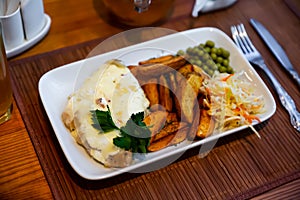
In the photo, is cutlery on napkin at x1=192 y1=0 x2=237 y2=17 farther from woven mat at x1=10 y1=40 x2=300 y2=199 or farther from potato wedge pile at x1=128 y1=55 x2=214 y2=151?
woven mat at x1=10 y1=40 x2=300 y2=199

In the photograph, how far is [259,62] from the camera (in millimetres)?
1408

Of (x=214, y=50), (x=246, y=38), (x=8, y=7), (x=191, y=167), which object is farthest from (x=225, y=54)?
(x=8, y=7)

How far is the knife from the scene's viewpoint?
1405mm

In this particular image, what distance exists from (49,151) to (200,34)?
0.62 m

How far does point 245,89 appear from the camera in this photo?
1.27m

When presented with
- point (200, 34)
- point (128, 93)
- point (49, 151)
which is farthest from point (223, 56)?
point (49, 151)

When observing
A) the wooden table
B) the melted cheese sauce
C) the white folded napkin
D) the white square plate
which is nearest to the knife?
the wooden table

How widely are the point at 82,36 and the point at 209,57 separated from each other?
42 centimetres

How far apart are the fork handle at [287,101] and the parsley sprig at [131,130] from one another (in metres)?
0.46

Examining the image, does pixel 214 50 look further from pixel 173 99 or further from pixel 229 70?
pixel 173 99

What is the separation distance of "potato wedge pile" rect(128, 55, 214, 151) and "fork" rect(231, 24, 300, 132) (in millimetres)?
219

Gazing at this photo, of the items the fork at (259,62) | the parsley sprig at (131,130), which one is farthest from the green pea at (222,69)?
the parsley sprig at (131,130)

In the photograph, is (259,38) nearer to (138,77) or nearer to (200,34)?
(200,34)

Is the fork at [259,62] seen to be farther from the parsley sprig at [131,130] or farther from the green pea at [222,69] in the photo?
the parsley sprig at [131,130]
